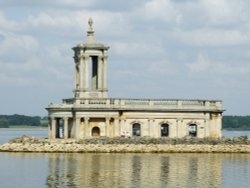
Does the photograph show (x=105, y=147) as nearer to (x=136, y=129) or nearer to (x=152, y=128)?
(x=136, y=129)

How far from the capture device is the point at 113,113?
78500mm

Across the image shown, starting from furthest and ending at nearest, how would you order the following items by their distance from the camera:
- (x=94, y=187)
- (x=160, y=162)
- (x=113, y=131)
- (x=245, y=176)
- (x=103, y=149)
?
1. (x=113, y=131)
2. (x=103, y=149)
3. (x=160, y=162)
4. (x=245, y=176)
5. (x=94, y=187)

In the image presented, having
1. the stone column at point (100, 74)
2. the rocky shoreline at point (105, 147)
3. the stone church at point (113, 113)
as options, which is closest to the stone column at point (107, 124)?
the stone church at point (113, 113)

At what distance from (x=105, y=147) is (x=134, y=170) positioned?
1489 centimetres

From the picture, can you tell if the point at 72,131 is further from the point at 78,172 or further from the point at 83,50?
the point at 78,172

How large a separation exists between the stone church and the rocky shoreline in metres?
3.01

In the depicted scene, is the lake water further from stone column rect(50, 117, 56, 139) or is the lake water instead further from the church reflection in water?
stone column rect(50, 117, 56, 139)

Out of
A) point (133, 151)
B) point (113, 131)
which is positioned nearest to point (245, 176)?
point (133, 151)

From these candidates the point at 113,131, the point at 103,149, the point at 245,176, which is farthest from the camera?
the point at 113,131

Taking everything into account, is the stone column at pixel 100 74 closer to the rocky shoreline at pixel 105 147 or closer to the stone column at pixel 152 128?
the stone column at pixel 152 128

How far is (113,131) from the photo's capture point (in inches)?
3113

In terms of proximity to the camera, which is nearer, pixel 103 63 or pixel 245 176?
pixel 245 176

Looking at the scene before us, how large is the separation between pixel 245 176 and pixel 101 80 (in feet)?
83.5

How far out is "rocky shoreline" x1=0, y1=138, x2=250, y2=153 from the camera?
2916 inches
